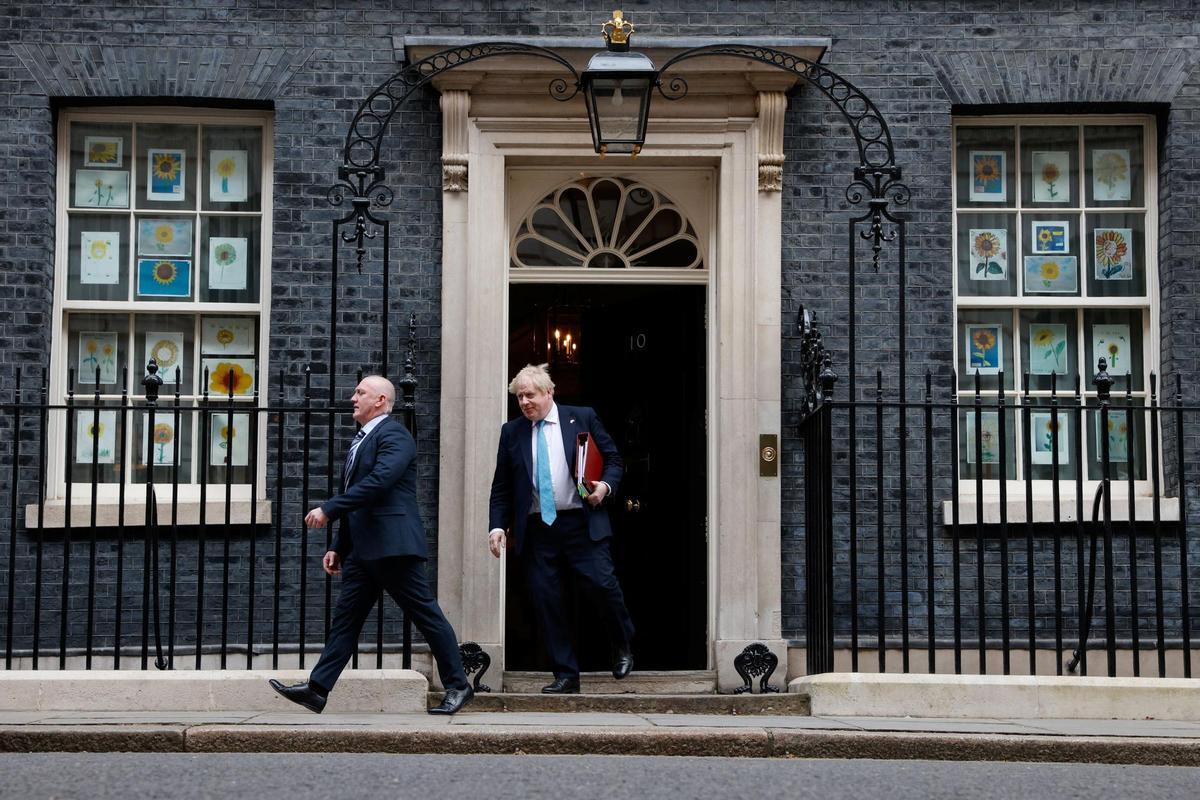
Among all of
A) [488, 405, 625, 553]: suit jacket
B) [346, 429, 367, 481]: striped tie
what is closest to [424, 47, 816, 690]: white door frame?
Answer: [488, 405, 625, 553]: suit jacket

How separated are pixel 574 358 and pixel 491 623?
2.05 meters

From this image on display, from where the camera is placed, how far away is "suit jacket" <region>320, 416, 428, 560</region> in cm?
729

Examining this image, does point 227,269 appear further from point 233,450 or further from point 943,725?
point 943,725

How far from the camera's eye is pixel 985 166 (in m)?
9.78

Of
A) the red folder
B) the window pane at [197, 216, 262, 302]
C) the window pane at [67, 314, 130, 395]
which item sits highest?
the window pane at [197, 216, 262, 302]

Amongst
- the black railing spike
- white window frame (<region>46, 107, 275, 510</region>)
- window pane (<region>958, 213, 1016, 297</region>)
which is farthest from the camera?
window pane (<region>958, 213, 1016, 297</region>)

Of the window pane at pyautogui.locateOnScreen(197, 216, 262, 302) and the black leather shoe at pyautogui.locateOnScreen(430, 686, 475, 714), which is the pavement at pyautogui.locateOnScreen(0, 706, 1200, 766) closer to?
the black leather shoe at pyautogui.locateOnScreen(430, 686, 475, 714)

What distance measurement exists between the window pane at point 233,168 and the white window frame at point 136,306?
0.04 meters

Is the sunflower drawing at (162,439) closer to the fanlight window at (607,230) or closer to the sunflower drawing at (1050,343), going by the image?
the fanlight window at (607,230)

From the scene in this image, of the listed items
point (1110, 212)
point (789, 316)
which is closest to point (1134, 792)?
point (789, 316)

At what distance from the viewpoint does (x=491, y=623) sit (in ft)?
29.8

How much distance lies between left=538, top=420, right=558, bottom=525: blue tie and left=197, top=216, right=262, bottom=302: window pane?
7.89 feet

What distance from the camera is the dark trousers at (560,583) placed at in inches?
323

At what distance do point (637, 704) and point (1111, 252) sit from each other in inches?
172
